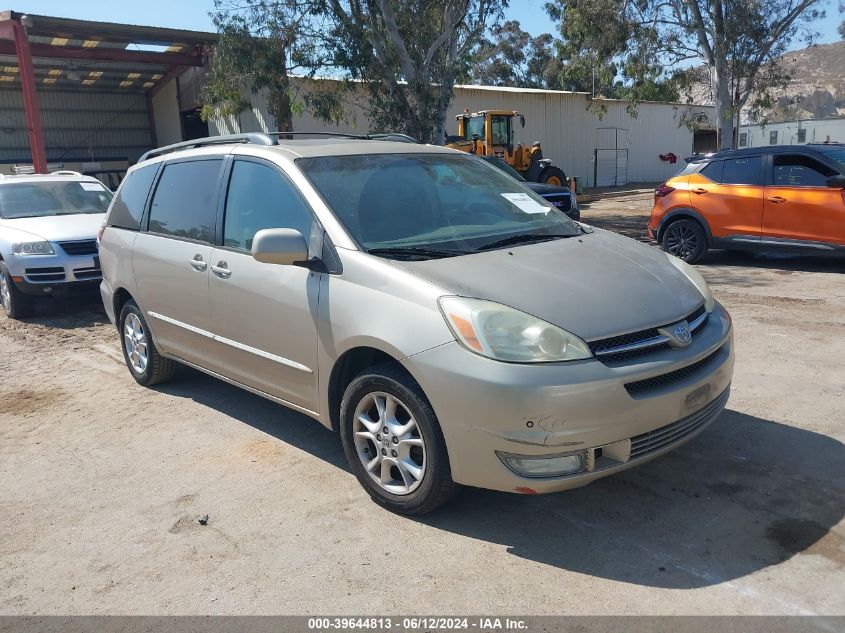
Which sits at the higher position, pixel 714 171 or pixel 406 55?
pixel 406 55

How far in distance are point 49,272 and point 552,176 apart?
17.5 metres

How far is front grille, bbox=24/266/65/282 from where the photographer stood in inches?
340

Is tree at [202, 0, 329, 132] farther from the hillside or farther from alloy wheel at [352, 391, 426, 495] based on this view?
the hillside

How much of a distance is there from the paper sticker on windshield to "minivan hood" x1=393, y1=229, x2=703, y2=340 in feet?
1.78

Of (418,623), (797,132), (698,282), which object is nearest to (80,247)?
(698,282)

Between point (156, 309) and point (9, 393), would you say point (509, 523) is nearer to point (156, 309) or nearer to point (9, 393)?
point (156, 309)

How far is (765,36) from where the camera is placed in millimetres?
21828

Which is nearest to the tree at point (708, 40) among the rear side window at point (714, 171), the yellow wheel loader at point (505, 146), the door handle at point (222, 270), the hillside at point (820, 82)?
the yellow wheel loader at point (505, 146)

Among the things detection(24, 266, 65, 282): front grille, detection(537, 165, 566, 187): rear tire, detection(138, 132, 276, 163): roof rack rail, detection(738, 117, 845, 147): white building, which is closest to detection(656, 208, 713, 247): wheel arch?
detection(138, 132, 276, 163): roof rack rail

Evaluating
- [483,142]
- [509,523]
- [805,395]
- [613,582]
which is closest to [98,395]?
[509,523]

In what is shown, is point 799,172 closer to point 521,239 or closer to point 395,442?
point 521,239

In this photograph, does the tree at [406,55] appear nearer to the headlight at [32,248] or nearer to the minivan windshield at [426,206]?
the headlight at [32,248]

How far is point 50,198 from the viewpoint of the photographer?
1020cm

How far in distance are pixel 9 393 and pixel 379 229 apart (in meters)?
4.02
